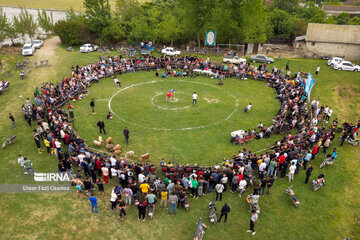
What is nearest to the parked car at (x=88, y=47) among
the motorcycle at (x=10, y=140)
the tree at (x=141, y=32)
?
the tree at (x=141, y=32)

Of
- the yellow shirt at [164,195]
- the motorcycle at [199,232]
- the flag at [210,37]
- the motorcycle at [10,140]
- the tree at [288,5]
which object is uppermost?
the tree at [288,5]

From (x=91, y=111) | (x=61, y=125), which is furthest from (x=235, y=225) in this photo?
(x=91, y=111)

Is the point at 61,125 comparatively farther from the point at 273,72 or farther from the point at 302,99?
the point at 273,72

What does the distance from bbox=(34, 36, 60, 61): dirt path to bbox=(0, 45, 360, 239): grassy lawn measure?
6.55 m

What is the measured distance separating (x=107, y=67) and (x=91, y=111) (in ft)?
39.5

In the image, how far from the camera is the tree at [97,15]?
5012 cm

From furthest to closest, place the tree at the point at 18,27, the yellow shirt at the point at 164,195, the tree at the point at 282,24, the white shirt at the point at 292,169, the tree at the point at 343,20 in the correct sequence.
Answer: the tree at the point at 343,20, the tree at the point at 282,24, the tree at the point at 18,27, the white shirt at the point at 292,169, the yellow shirt at the point at 164,195

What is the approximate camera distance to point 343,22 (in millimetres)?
64625

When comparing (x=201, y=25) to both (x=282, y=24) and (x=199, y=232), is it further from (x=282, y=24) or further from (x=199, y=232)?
(x=199, y=232)

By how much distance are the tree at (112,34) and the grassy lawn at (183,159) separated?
560 inches

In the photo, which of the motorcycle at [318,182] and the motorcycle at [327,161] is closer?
the motorcycle at [318,182]

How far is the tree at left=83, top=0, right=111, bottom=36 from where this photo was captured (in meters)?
50.1

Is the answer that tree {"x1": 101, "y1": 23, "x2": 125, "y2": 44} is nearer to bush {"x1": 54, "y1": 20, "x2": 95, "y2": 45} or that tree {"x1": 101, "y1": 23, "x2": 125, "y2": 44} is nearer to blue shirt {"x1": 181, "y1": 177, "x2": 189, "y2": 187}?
bush {"x1": 54, "y1": 20, "x2": 95, "y2": 45}

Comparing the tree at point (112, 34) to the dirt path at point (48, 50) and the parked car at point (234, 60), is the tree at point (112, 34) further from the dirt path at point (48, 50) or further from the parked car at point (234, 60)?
the parked car at point (234, 60)
